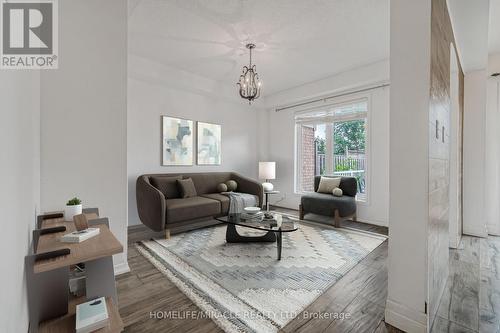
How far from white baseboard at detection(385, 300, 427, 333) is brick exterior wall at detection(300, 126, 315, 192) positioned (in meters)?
3.73

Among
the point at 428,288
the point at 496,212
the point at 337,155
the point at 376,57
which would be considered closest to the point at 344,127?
the point at 337,155

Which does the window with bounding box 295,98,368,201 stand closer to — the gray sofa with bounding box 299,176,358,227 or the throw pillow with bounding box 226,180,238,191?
the gray sofa with bounding box 299,176,358,227

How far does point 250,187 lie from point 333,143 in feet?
6.46

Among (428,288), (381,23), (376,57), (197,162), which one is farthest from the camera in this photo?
(197,162)

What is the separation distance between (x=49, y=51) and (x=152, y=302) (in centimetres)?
212

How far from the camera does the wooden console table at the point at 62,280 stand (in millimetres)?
930

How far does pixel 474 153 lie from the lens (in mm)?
3221

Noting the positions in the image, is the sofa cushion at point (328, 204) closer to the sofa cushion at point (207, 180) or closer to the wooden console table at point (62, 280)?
the sofa cushion at point (207, 180)

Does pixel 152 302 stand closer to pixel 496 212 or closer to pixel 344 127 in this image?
pixel 344 127

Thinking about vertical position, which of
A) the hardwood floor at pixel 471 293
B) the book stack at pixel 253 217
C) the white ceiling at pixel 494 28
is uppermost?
the white ceiling at pixel 494 28

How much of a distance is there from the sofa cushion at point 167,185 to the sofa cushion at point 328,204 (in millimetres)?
2352

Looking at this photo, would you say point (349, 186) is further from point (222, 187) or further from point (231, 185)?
point (222, 187)

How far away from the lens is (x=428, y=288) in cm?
141

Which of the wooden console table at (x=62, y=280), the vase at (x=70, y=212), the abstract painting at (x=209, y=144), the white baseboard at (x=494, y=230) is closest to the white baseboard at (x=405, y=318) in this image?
the wooden console table at (x=62, y=280)
